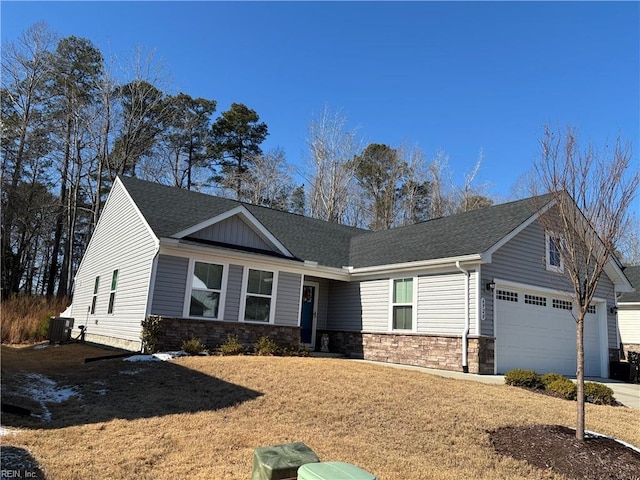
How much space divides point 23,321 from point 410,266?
14734 millimetres

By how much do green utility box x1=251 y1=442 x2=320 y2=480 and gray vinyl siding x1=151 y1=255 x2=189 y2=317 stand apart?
879 cm

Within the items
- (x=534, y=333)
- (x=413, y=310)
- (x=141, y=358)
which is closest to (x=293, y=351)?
(x=413, y=310)

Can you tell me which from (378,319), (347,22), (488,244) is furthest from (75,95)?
(488,244)

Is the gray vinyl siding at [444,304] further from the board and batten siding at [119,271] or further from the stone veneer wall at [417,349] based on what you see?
the board and batten siding at [119,271]

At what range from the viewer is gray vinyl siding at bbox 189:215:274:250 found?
500 inches

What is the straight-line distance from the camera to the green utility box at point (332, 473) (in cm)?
244

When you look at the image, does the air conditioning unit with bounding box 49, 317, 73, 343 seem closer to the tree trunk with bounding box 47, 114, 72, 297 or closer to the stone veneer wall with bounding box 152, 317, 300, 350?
the stone veneer wall with bounding box 152, 317, 300, 350

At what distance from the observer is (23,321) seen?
1716cm

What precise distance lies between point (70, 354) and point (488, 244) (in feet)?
38.3

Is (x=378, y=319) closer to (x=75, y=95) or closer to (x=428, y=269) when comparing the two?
(x=428, y=269)

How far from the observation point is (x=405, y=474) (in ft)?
14.4

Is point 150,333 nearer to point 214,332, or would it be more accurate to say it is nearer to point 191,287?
point 191,287

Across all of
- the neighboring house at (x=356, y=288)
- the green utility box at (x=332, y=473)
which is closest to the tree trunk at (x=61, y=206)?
the neighboring house at (x=356, y=288)

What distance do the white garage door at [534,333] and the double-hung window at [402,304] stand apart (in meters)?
2.47
